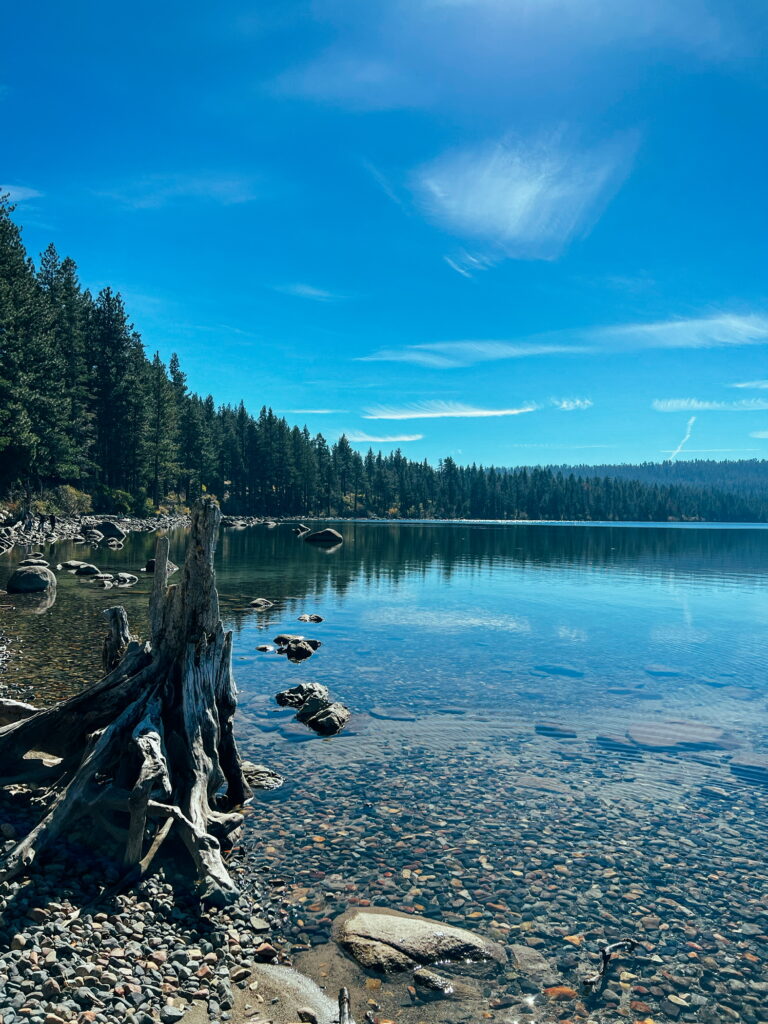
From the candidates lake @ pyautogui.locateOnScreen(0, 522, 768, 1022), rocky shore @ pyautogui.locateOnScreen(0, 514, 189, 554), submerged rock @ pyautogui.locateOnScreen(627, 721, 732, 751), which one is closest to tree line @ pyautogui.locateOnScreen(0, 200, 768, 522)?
rocky shore @ pyautogui.locateOnScreen(0, 514, 189, 554)

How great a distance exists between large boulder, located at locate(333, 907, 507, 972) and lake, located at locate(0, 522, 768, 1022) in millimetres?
334

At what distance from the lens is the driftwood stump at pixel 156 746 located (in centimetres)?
852

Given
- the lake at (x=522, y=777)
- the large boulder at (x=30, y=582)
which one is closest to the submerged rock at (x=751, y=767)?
the lake at (x=522, y=777)

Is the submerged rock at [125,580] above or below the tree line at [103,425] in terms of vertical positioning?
below

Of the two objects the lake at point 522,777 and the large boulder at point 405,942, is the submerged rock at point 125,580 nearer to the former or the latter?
the lake at point 522,777

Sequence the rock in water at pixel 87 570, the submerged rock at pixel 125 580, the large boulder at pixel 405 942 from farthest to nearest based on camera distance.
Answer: the rock in water at pixel 87 570, the submerged rock at pixel 125 580, the large boulder at pixel 405 942

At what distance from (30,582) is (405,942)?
30.3 metres

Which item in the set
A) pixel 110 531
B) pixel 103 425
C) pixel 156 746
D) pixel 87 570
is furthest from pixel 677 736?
pixel 103 425

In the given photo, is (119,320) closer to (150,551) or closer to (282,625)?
(150,551)

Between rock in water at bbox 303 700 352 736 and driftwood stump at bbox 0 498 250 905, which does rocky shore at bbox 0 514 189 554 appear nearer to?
rock in water at bbox 303 700 352 736

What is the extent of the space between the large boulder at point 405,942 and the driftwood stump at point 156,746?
1743 mm

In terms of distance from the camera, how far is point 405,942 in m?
7.93

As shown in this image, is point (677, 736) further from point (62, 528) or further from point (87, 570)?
point (62, 528)

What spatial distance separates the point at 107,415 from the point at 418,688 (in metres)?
76.8
